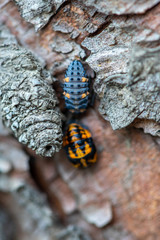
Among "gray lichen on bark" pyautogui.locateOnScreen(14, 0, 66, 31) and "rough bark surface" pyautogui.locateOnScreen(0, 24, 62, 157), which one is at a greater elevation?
"gray lichen on bark" pyautogui.locateOnScreen(14, 0, 66, 31)

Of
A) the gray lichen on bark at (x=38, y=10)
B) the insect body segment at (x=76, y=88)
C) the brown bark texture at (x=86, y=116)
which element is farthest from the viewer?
the insect body segment at (x=76, y=88)

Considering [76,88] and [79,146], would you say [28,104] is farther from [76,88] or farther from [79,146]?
[79,146]

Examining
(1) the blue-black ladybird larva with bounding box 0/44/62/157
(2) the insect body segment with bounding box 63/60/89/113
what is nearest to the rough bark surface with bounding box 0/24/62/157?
(1) the blue-black ladybird larva with bounding box 0/44/62/157

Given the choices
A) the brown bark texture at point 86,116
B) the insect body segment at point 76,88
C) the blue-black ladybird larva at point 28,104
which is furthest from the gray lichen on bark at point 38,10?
the insect body segment at point 76,88

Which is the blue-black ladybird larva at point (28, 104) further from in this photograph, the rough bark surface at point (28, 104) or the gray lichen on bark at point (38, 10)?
the gray lichen on bark at point (38, 10)

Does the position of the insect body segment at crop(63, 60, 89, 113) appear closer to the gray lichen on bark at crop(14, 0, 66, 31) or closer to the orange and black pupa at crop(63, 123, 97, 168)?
the orange and black pupa at crop(63, 123, 97, 168)

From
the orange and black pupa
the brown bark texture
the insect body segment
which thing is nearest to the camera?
the brown bark texture

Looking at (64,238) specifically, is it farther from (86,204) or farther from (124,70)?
(124,70)
